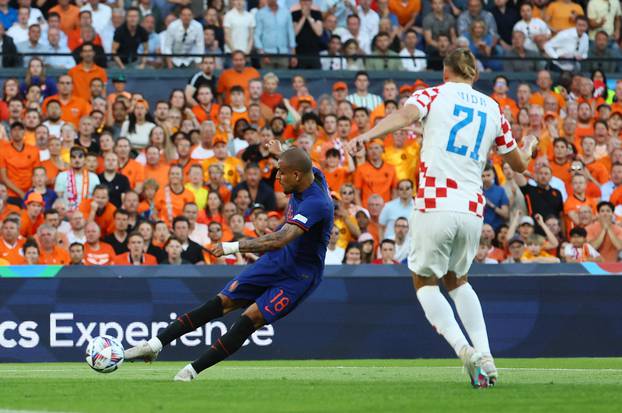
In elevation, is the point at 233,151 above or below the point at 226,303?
below

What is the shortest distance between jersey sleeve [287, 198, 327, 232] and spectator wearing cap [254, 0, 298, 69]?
12.9 meters

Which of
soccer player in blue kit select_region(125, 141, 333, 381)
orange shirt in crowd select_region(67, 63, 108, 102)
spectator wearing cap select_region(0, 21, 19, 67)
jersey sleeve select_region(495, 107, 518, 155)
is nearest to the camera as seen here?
soccer player in blue kit select_region(125, 141, 333, 381)

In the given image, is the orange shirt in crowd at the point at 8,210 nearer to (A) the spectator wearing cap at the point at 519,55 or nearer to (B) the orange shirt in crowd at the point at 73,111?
(B) the orange shirt in crowd at the point at 73,111

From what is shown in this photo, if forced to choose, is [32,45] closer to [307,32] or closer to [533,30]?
[307,32]

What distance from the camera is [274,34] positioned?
23.1m

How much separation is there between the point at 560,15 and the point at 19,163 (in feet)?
36.6

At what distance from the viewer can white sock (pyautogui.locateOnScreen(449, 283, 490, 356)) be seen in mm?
9867

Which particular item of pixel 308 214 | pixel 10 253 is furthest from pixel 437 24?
pixel 308 214

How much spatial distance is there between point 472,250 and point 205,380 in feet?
7.90

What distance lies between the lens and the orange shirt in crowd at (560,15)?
81.5 ft

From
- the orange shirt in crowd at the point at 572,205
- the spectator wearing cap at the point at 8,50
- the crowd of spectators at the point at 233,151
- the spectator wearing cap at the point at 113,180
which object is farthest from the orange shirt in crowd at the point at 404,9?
the spectator wearing cap at the point at 113,180

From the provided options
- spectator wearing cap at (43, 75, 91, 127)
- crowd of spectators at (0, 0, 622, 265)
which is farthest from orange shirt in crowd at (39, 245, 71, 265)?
spectator wearing cap at (43, 75, 91, 127)

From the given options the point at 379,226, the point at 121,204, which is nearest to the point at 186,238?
the point at 121,204

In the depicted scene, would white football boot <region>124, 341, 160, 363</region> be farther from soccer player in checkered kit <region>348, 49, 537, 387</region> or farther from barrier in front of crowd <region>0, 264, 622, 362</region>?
barrier in front of crowd <region>0, 264, 622, 362</region>
